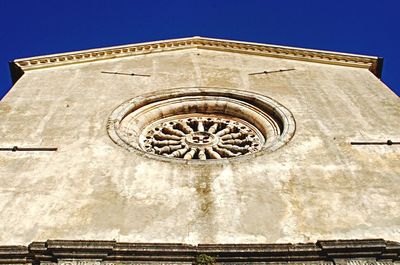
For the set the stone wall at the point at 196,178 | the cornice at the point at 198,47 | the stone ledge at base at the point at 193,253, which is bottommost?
the stone ledge at base at the point at 193,253

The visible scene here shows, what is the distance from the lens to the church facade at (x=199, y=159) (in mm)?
7852

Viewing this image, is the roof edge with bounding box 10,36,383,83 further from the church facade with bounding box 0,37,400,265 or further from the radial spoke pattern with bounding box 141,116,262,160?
the radial spoke pattern with bounding box 141,116,262,160

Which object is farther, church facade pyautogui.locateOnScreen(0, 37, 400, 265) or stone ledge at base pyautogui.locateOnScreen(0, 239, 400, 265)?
church facade pyautogui.locateOnScreen(0, 37, 400, 265)

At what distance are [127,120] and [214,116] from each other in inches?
81.2

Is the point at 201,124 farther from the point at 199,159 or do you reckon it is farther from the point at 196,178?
the point at 196,178

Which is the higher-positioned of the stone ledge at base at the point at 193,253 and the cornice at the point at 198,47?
the cornice at the point at 198,47

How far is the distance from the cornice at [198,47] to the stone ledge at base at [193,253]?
27.7 ft

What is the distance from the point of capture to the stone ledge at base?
7.42 metres

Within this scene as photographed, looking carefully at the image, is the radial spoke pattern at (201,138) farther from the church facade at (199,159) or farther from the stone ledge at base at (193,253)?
the stone ledge at base at (193,253)

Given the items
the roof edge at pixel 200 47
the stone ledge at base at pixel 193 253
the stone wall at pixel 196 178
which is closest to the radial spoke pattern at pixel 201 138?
the stone wall at pixel 196 178

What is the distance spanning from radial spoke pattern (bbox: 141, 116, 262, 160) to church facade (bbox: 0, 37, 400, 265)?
4 centimetres

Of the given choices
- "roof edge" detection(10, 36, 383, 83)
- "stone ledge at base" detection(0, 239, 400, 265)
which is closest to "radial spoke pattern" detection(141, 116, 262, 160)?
"roof edge" detection(10, 36, 383, 83)

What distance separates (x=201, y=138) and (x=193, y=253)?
5003mm

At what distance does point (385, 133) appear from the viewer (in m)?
11.4
